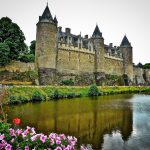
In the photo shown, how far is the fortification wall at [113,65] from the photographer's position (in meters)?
52.1

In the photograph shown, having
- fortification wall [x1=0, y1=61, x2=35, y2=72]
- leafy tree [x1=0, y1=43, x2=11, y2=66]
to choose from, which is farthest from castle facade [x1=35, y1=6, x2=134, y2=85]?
leafy tree [x1=0, y1=43, x2=11, y2=66]

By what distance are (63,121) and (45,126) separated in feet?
5.29

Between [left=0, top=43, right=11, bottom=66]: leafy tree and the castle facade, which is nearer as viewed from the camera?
[left=0, top=43, right=11, bottom=66]: leafy tree

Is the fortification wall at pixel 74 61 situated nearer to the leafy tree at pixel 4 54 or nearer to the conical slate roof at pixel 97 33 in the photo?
the conical slate roof at pixel 97 33

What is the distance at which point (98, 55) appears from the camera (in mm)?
48000

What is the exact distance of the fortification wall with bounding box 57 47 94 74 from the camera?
39781mm

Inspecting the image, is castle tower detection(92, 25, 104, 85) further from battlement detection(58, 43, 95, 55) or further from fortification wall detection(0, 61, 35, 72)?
fortification wall detection(0, 61, 35, 72)

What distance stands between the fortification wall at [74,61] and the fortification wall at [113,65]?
238 inches

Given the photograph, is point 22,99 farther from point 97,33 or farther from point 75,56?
point 97,33

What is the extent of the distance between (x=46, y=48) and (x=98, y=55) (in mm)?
15532

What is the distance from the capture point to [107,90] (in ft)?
128

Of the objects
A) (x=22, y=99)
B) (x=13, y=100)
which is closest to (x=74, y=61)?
(x=22, y=99)

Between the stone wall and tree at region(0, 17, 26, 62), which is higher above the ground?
tree at region(0, 17, 26, 62)

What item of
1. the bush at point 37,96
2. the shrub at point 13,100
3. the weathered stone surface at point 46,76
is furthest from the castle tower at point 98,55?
the shrub at point 13,100
